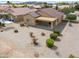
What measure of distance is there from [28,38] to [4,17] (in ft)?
73.0

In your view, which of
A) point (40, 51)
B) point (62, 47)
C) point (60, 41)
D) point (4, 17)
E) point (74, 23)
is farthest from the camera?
point (4, 17)

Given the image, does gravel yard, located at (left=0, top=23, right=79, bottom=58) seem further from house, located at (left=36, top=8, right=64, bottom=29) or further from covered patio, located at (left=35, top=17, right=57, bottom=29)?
house, located at (left=36, top=8, right=64, bottom=29)

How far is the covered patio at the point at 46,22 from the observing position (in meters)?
37.1

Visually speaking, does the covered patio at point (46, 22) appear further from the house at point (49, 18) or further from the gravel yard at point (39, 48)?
the gravel yard at point (39, 48)

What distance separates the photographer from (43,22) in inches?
1614

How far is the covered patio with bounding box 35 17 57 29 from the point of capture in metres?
37.1

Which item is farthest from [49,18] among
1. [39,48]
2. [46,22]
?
[39,48]

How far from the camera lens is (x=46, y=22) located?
40250mm

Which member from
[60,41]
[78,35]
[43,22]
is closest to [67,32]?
[78,35]

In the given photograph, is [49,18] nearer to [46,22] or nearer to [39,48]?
[46,22]

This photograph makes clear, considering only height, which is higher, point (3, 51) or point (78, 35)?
point (3, 51)

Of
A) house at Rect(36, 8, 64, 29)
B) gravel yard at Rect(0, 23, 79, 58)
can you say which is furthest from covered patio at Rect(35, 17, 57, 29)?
gravel yard at Rect(0, 23, 79, 58)

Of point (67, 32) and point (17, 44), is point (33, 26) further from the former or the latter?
point (17, 44)

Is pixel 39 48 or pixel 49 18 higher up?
pixel 49 18
